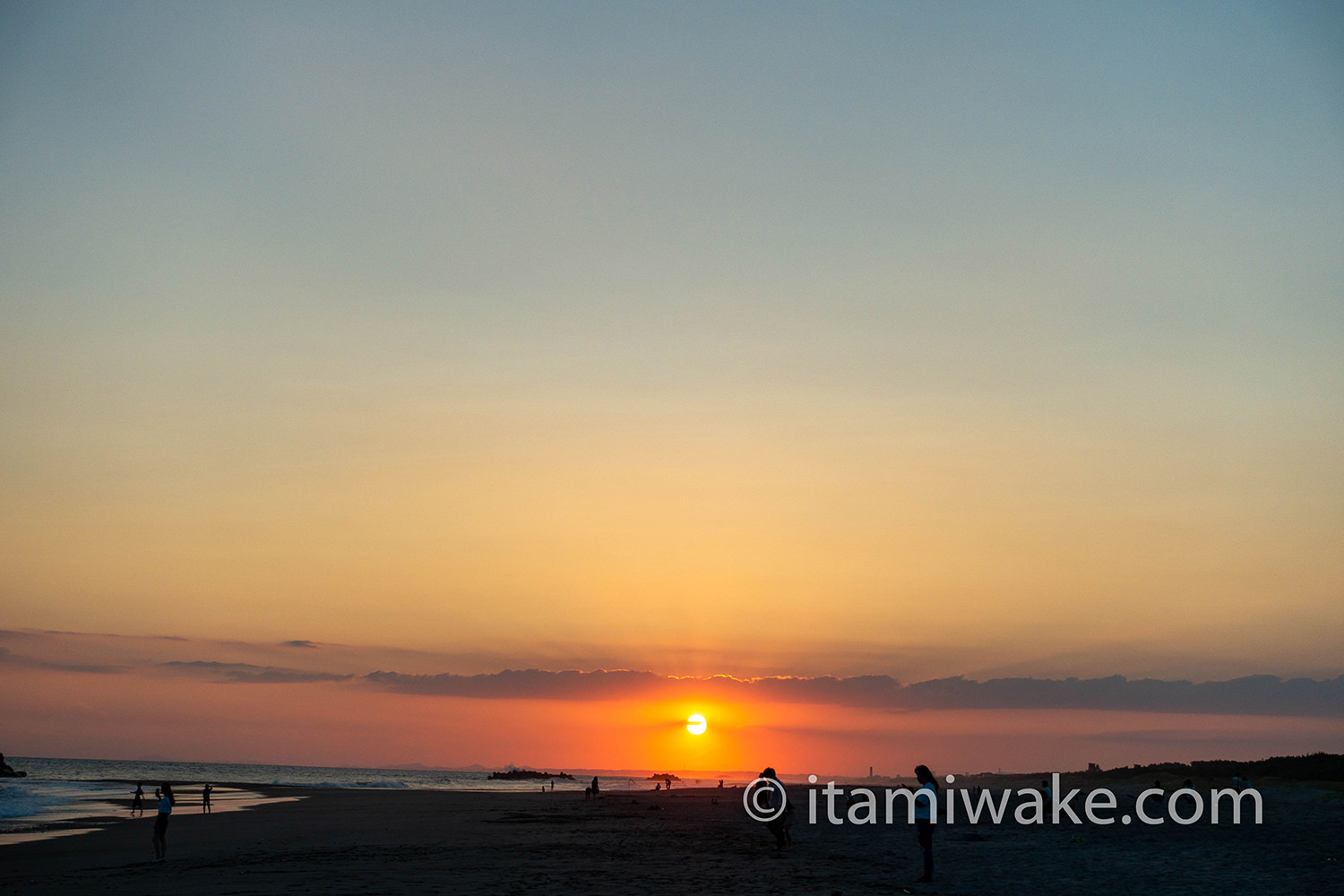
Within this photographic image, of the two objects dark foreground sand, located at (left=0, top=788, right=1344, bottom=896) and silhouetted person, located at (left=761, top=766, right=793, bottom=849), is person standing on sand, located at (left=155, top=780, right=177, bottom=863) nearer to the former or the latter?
dark foreground sand, located at (left=0, top=788, right=1344, bottom=896)

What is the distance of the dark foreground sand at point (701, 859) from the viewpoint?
66.4 feet

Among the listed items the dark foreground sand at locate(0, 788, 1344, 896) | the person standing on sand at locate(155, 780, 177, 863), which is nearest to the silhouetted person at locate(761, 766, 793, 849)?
the dark foreground sand at locate(0, 788, 1344, 896)

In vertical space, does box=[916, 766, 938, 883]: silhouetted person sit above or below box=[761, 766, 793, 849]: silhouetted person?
above

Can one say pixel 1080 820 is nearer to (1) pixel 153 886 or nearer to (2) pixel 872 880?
(2) pixel 872 880

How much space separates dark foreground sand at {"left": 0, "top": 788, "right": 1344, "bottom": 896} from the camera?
20234mm

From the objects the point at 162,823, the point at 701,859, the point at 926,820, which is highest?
the point at 926,820

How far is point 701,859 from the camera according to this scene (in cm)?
2592

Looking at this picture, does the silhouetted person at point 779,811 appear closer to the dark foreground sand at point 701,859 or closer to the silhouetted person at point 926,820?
the dark foreground sand at point 701,859

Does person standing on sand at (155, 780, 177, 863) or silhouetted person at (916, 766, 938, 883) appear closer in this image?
silhouetted person at (916, 766, 938, 883)

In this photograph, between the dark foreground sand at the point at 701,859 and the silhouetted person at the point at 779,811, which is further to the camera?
the silhouetted person at the point at 779,811

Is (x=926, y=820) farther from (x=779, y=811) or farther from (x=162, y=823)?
(x=162, y=823)

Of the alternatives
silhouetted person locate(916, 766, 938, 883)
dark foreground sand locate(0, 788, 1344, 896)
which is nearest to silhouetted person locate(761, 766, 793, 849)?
dark foreground sand locate(0, 788, 1344, 896)

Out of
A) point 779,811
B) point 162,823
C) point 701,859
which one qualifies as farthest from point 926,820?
point 162,823

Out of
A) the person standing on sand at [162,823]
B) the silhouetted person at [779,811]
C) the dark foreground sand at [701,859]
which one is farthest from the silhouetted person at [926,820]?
the person standing on sand at [162,823]
